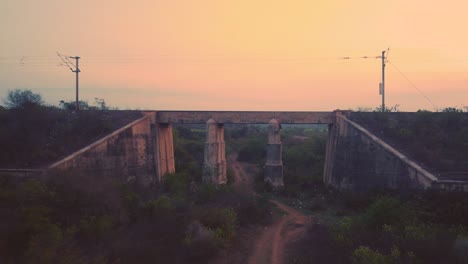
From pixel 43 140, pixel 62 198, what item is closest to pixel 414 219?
pixel 62 198

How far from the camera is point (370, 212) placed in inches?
463

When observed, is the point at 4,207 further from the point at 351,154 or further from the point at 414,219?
the point at 351,154

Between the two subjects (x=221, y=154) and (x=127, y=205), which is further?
(x=221, y=154)

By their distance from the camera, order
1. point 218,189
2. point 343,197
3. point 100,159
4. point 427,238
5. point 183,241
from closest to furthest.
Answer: point 427,238
point 183,241
point 218,189
point 343,197
point 100,159

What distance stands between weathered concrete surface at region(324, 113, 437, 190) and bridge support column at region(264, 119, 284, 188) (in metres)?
2.91

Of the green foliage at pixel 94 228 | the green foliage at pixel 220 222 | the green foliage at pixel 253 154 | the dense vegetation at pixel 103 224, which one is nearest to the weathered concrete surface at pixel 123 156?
the dense vegetation at pixel 103 224

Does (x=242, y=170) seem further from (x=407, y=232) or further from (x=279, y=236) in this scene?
(x=407, y=232)

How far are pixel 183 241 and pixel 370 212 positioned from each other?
5.76 meters

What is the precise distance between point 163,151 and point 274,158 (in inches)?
271

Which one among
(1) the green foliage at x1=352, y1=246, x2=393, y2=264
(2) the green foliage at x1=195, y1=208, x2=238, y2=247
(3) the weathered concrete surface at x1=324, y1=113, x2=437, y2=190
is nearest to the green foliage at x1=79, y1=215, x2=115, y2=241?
(2) the green foliage at x1=195, y1=208, x2=238, y2=247

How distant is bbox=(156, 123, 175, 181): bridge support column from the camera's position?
74.3ft

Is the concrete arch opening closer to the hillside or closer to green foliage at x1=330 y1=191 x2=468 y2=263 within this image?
the hillside

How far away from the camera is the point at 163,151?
76.7 feet

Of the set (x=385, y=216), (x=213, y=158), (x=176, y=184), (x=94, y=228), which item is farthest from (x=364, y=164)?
(x=94, y=228)
